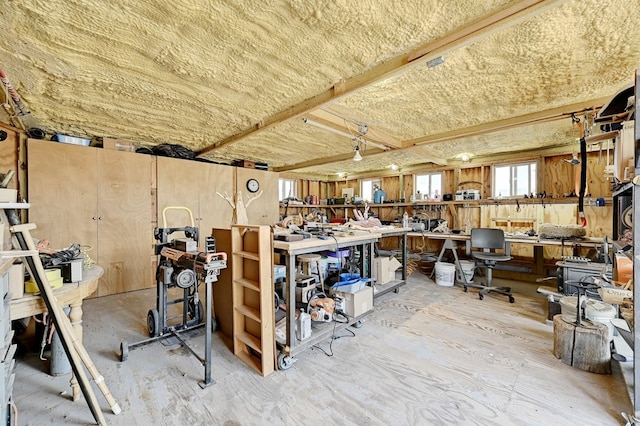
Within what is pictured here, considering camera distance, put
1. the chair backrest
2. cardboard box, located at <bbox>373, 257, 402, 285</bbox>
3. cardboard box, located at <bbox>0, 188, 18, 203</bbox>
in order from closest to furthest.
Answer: cardboard box, located at <bbox>0, 188, 18, 203</bbox>, cardboard box, located at <bbox>373, 257, 402, 285</bbox>, the chair backrest

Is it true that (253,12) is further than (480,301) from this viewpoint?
No

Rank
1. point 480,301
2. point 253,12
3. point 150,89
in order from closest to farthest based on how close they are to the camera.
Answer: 1. point 253,12
2. point 150,89
3. point 480,301

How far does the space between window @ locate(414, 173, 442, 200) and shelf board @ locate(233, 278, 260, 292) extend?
5.05 meters

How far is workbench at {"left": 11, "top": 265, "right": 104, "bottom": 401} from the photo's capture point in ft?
4.77

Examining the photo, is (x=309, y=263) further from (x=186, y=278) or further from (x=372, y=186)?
(x=372, y=186)

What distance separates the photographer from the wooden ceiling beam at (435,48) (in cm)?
142


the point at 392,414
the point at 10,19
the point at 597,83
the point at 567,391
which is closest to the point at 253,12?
the point at 10,19

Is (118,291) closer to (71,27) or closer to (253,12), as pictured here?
(71,27)

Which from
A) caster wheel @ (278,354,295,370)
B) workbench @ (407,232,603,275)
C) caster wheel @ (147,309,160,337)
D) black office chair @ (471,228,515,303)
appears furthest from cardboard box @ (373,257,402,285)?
caster wheel @ (147,309,160,337)

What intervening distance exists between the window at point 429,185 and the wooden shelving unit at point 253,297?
5.00m

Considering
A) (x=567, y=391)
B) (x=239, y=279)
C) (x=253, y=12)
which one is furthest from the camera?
(x=239, y=279)

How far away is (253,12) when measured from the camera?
153cm

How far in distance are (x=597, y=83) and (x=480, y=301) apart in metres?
2.66

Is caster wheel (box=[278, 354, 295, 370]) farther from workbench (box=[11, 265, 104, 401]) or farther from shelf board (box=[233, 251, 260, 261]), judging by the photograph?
workbench (box=[11, 265, 104, 401])
